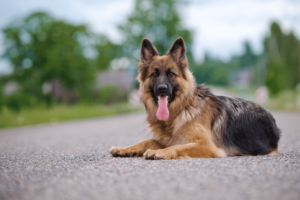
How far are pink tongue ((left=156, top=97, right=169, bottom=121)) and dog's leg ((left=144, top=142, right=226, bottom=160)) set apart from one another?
72 cm

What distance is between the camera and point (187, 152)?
4.31 m

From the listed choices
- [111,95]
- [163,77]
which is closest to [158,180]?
[163,77]

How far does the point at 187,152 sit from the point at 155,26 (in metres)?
44.4

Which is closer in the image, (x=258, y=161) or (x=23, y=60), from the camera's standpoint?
(x=258, y=161)

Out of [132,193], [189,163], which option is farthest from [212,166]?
[132,193]

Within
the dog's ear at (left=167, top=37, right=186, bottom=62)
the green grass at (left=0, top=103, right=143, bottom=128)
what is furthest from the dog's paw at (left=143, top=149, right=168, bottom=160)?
the green grass at (left=0, top=103, right=143, bottom=128)

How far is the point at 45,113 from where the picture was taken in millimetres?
18000

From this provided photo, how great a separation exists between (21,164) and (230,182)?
3370 mm

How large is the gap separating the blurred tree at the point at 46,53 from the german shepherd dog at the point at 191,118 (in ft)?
107

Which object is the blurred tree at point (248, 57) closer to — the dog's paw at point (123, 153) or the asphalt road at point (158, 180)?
the dog's paw at point (123, 153)

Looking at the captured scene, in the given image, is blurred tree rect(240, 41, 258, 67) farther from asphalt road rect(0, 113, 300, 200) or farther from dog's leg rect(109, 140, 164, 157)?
asphalt road rect(0, 113, 300, 200)

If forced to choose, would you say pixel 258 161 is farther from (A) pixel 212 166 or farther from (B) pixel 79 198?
(B) pixel 79 198

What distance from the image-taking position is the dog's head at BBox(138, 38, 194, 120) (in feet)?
16.0

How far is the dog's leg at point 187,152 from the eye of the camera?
4.20 m
